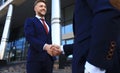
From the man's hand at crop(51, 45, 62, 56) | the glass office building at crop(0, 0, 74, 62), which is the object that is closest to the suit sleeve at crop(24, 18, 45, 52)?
the man's hand at crop(51, 45, 62, 56)

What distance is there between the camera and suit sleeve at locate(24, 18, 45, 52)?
3.55 metres

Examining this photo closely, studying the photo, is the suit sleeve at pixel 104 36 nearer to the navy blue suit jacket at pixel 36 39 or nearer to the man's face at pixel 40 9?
the navy blue suit jacket at pixel 36 39

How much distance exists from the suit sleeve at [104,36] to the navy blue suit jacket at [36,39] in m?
1.96

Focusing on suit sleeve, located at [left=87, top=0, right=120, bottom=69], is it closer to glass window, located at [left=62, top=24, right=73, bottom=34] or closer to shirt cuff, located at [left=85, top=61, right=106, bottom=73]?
shirt cuff, located at [left=85, top=61, right=106, bottom=73]

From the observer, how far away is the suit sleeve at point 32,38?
3.55m

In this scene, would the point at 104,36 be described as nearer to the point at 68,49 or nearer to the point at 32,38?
the point at 68,49

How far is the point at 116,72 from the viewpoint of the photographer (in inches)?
62.9

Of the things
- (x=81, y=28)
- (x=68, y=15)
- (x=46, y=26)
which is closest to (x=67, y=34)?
(x=68, y=15)

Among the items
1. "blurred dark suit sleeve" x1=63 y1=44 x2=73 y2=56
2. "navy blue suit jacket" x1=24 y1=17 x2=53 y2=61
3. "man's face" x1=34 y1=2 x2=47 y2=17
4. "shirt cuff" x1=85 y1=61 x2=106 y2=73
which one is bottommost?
"shirt cuff" x1=85 y1=61 x2=106 y2=73

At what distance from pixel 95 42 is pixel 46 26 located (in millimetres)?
2410

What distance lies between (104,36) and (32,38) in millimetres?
2182

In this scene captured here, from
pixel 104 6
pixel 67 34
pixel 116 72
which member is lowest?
pixel 116 72

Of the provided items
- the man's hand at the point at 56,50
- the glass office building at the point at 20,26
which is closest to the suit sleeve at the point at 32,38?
the man's hand at the point at 56,50

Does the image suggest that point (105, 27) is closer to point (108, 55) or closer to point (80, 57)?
point (108, 55)
